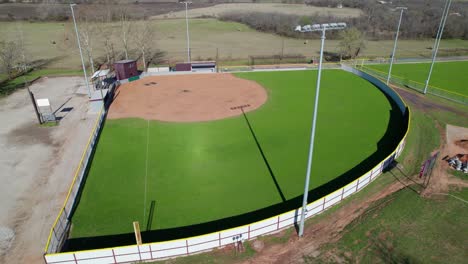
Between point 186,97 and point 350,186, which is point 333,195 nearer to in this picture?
point 350,186

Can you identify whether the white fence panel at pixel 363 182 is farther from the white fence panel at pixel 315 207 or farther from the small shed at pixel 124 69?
the small shed at pixel 124 69

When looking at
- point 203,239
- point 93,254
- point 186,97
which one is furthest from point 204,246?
point 186,97

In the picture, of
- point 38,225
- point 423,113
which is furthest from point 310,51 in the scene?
point 38,225

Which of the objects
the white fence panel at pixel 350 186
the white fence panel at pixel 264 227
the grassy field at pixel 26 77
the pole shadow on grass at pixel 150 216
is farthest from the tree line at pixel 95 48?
the white fence panel at pixel 350 186

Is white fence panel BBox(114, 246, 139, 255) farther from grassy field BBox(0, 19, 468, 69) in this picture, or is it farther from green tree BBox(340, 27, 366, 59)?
green tree BBox(340, 27, 366, 59)

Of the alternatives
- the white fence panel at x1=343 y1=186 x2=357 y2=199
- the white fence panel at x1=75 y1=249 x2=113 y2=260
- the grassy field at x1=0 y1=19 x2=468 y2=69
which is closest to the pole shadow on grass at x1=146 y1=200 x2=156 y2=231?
the white fence panel at x1=75 y1=249 x2=113 y2=260
